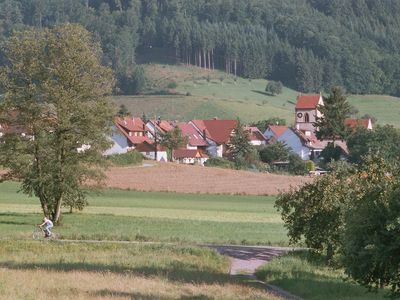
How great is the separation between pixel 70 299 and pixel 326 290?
8989mm

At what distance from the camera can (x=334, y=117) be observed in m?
148

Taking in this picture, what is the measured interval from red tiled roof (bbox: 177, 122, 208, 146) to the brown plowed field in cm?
5717

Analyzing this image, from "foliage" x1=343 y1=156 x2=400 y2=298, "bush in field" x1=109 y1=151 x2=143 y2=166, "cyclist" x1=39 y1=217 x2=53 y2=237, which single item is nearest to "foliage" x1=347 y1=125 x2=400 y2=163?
"bush in field" x1=109 y1=151 x2=143 y2=166

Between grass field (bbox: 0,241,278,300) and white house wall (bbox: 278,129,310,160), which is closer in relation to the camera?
grass field (bbox: 0,241,278,300)

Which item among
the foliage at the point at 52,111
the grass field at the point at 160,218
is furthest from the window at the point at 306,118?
the foliage at the point at 52,111

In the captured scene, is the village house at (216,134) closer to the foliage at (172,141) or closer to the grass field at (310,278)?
the foliage at (172,141)

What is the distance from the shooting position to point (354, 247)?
24625mm

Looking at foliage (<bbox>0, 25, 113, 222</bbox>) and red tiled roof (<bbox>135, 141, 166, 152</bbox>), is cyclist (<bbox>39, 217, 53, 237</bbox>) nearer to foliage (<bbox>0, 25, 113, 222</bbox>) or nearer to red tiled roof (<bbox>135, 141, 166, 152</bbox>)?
foliage (<bbox>0, 25, 113, 222</bbox>)

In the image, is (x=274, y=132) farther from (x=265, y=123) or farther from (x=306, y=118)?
(x=306, y=118)

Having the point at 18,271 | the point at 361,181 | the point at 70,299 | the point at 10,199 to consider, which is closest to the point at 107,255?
the point at 18,271

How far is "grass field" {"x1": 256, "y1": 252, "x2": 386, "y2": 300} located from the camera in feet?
89.8

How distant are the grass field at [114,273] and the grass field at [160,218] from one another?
605 cm

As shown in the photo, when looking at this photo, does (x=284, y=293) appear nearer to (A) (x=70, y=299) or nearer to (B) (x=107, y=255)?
(A) (x=70, y=299)

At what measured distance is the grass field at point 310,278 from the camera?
27.4 metres
